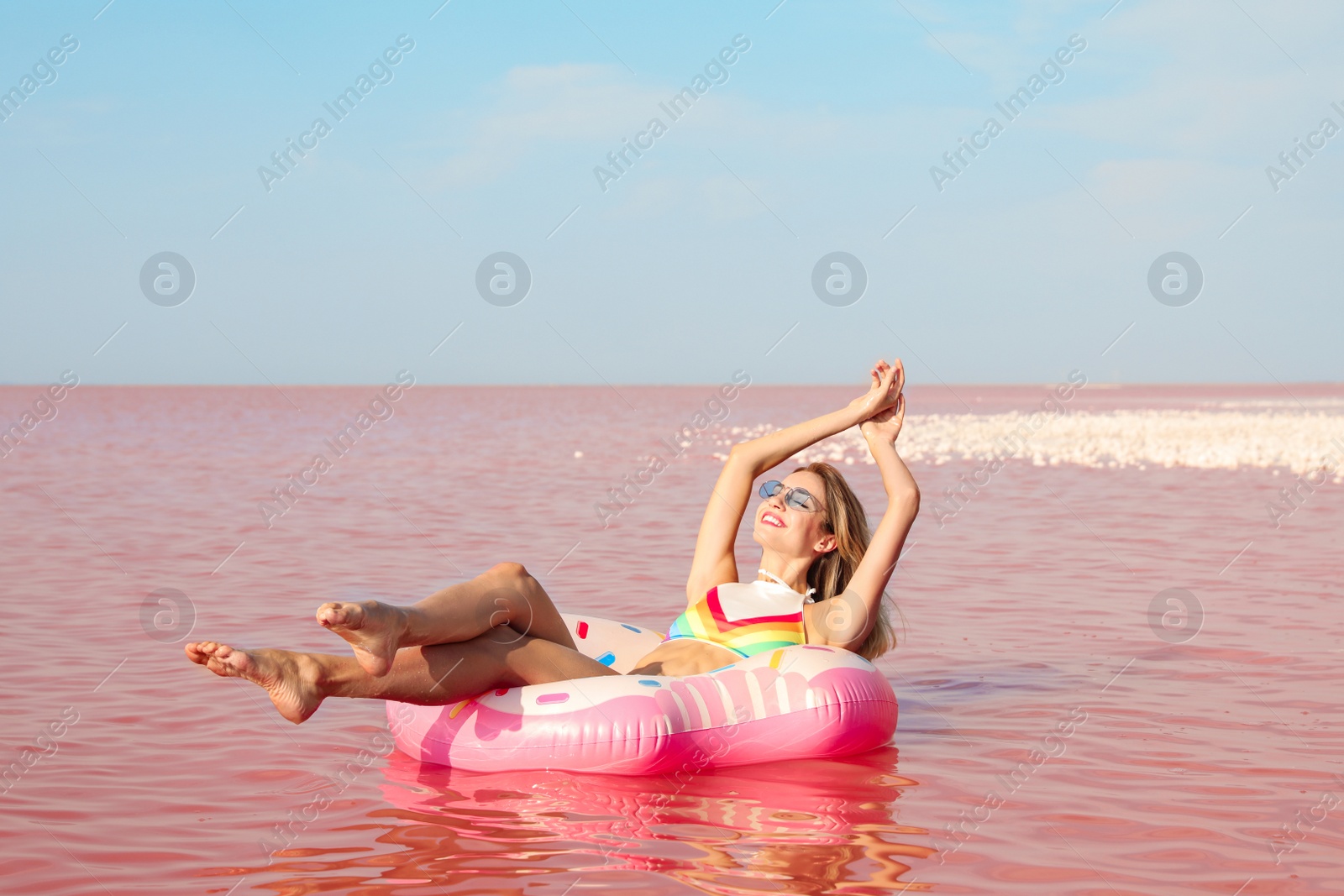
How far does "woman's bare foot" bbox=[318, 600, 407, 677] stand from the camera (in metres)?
3.78

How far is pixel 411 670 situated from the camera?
14.0 ft

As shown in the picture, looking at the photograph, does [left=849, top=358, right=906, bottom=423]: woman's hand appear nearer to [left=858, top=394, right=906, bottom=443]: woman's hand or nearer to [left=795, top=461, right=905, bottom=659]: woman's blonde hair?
[left=858, top=394, right=906, bottom=443]: woman's hand

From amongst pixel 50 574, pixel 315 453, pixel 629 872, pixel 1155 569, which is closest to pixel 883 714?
pixel 629 872

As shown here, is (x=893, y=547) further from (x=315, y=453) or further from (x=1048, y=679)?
(x=315, y=453)

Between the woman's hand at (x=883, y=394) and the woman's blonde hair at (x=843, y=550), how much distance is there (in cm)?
28

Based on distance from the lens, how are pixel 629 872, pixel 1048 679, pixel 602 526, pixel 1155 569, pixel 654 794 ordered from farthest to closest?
pixel 602 526 < pixel 1155 569 < pixel 1048 679 < pixel 654 794 < pixel 629 872

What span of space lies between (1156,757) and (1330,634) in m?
2.69

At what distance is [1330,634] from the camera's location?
22.8 ft

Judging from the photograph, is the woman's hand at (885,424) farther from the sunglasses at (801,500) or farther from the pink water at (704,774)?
the pink water at (704,774)

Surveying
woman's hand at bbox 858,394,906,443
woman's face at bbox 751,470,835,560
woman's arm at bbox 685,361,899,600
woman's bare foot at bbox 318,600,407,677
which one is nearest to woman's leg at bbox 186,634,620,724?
woman's bare foot at bbox 318,600,407,677

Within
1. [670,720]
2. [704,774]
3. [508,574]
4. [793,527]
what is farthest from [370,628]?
[793,527]

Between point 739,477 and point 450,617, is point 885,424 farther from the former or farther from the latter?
point 450,617

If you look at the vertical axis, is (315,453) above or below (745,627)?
above

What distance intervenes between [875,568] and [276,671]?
2.30m
